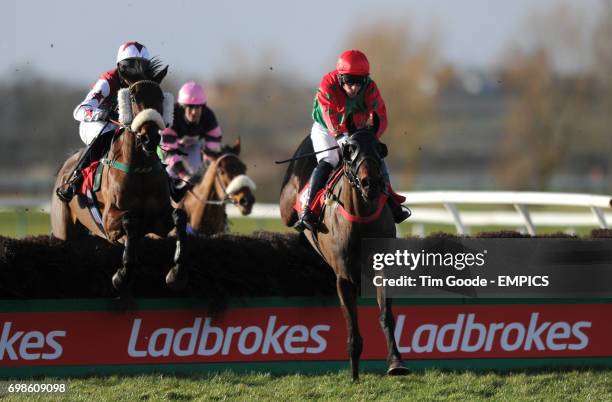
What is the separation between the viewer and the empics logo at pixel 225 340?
7066 millimetres

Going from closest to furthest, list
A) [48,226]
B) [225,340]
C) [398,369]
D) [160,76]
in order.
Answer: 1. [398,369]
2. [225,340]
3. [160,76]
4. [48,226]

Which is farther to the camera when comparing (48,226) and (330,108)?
(48,226)

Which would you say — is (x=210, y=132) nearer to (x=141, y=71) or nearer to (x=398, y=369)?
(x=141, y=71)

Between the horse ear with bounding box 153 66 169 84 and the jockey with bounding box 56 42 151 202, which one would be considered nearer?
the horse ear with bounding box 153 66 169 84

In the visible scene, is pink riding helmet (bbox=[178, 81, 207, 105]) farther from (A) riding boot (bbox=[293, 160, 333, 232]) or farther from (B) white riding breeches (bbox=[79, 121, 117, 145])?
(A) riding boot (bbox=[293, 160, 333, 232])

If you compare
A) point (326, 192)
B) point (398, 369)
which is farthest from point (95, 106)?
point (398, 369)

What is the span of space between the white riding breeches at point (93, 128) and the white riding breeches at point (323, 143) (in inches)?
63.5

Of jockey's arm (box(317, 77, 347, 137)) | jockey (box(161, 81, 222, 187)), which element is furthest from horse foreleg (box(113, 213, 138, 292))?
jockey (box(161, 81, 222, 187))

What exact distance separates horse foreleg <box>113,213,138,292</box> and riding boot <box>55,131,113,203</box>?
104cm

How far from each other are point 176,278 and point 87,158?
1.68m

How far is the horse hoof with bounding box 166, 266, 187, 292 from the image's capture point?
694 cm

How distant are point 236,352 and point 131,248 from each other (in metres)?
1.03

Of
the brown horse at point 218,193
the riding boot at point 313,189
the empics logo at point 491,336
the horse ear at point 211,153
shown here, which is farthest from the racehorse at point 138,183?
the horse ear at point 211,153

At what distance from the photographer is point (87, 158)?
26.6ft
